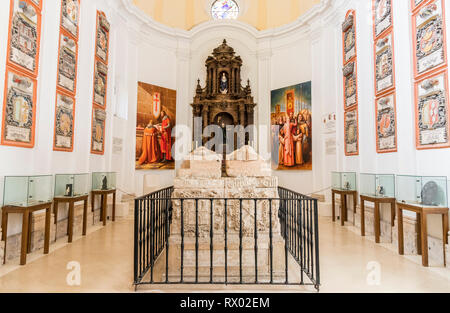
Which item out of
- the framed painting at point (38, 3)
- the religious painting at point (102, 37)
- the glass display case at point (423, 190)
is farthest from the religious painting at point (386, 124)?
the religious painting at point (102, 37)

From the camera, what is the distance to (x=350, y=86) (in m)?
7.20

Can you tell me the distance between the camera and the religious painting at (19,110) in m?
4.12

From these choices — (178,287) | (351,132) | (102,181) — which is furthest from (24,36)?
(351,132)

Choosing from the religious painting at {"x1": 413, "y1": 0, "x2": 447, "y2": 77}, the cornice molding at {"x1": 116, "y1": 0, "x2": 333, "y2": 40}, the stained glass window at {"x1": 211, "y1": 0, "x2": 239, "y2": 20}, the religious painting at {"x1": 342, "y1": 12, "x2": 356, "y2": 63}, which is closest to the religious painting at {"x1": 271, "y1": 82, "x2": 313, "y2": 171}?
the religious painting at {"x1": 342, "y1": 12, "x2": 356, "y2": 63}

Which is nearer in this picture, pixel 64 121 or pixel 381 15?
pixel 64 121

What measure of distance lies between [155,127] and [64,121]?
4.34 metres

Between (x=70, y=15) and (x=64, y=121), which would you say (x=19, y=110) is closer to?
(x=64, y=121)

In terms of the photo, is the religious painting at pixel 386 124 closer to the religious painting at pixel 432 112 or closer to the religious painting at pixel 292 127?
the religious painting at pixel 432 112

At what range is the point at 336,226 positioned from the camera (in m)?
6.61

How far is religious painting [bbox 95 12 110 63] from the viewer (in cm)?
706

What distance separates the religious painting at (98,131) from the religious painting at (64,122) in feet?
3.11

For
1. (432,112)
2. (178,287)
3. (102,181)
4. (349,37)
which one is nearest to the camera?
(178,287)

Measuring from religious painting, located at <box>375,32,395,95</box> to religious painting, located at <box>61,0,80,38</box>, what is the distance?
6.84m

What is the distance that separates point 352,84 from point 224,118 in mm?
4897
